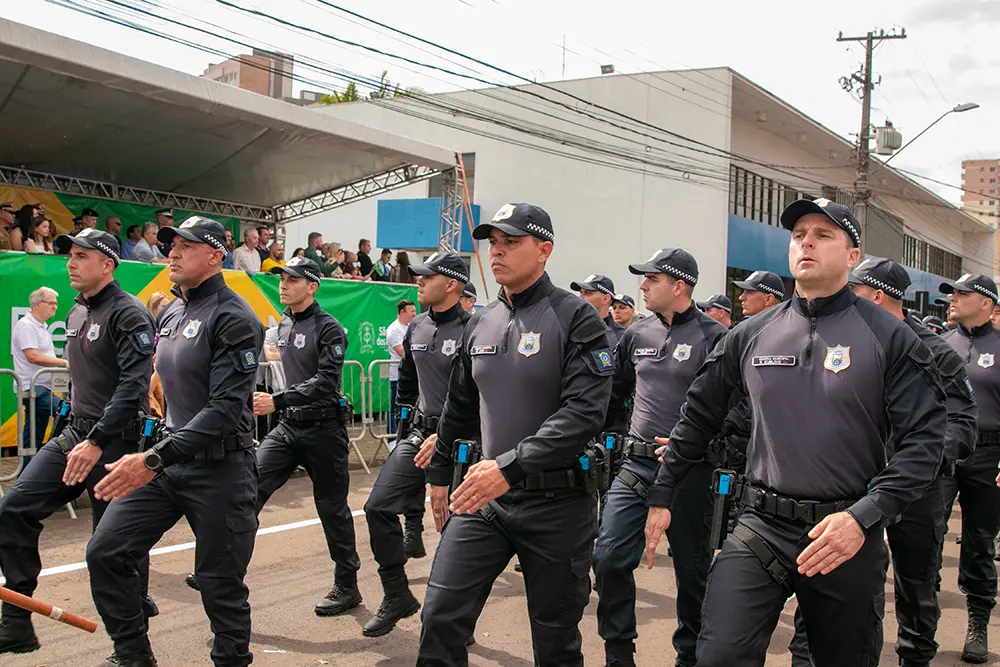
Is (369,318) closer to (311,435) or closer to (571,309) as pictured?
(311,435)

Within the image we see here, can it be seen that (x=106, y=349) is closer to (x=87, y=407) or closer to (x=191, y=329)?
(x=87, y=407)

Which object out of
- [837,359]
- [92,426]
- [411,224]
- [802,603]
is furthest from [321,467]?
[411,224]

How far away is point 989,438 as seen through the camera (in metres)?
6.34

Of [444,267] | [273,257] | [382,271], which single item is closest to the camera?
[444,267]

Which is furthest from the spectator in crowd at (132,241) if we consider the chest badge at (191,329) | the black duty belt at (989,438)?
the black duty belt at (989,438)

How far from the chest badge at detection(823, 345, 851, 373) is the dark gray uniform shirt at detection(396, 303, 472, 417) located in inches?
128

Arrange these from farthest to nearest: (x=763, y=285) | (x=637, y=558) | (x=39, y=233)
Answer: (x=39, y=233)
(x=763, y=285)
(x=637, y=558)

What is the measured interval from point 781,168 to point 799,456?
31.5m

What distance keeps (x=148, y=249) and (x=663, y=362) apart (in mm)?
10237

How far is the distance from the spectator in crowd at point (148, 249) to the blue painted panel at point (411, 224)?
13183mm

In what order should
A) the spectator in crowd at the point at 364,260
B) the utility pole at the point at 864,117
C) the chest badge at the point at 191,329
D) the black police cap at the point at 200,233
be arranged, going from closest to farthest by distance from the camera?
the chest badge at the point at 191,329
the black police cap at the point at 200,233
the spectator in crowd at the point at 364,260
the utility pole at the point at 864,117

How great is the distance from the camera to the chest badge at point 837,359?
328 cm

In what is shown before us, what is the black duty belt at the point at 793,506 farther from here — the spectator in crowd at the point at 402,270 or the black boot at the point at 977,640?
the spectator in crowd at the point at 402,270

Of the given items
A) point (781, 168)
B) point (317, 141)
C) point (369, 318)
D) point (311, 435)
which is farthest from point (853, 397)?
point (781, 168)
